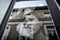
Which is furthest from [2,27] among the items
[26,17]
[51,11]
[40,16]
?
[51,11]

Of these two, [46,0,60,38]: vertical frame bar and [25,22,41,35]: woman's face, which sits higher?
[46,0,60,38]: vertical frame bar

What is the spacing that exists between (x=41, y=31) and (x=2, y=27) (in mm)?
290

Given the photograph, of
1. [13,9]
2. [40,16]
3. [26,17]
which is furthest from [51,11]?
[13,9]

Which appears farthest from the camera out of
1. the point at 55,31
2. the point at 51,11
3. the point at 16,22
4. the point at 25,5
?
the point at 25,5

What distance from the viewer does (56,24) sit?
83 cm

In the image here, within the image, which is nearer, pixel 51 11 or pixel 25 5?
pixel 51 11

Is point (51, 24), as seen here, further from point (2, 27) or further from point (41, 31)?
point (2, 27)

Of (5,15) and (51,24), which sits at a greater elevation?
(5,15)

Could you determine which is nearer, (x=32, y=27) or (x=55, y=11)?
(x=32, y=27)

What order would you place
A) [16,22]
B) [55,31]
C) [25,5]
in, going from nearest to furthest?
[55,31], [16,22], [25,5]

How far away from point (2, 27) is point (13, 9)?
27 centimetres

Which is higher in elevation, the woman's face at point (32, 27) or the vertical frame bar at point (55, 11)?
the vertical frame bar at point (55, 11)

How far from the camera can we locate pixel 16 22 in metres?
0.89

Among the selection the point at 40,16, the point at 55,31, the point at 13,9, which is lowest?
the point at 55,31
